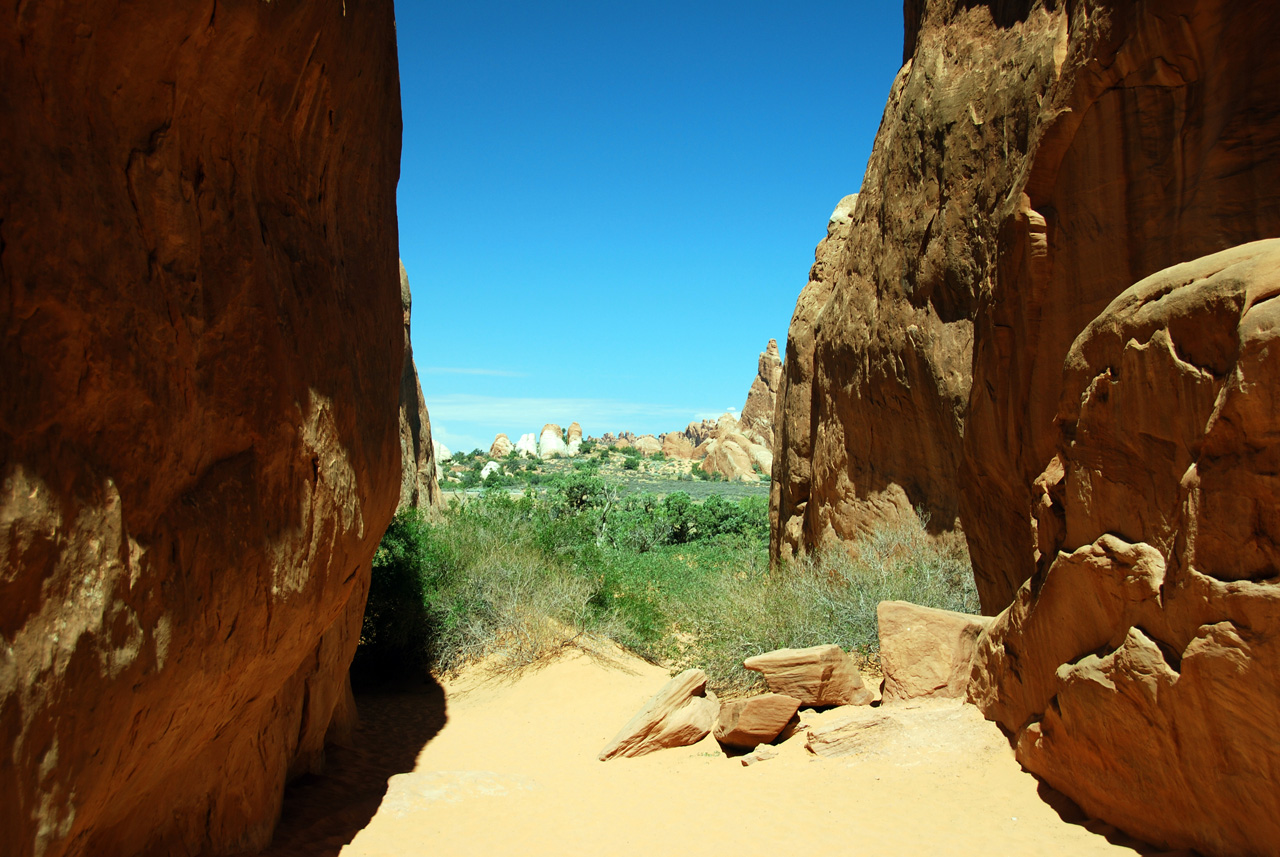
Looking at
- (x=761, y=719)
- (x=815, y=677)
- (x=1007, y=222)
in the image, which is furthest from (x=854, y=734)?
(x=1007, y=222)

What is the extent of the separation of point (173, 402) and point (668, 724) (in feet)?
20.2

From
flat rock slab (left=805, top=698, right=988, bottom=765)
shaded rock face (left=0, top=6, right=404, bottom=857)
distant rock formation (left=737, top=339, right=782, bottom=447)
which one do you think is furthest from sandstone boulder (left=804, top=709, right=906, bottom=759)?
distant rock formation (left=737, top=339, right=782, bottom=447)

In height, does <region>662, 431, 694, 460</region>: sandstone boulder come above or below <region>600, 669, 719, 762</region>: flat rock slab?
above

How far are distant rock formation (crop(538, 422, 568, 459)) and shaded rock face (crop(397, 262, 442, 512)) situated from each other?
5741cm

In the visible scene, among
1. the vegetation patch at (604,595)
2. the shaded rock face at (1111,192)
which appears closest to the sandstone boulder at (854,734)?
the shaded rock face at (1111,192)

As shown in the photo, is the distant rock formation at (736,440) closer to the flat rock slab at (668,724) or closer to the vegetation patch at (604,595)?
the vegetation patch at (604,595)

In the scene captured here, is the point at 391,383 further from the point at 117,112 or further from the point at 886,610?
the point at 886,610

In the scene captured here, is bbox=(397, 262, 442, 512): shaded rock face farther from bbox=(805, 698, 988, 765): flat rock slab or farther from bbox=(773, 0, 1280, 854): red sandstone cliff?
bbox=(805, 698, 988, 765): flat rock slab

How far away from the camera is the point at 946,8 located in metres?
10.9

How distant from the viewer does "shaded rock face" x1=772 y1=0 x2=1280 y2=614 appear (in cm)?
636

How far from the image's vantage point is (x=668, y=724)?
841 centimetres

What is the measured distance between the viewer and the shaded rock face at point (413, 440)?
714 inches

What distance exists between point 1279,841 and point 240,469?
532 centimetres

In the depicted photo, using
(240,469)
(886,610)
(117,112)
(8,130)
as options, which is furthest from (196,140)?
(886,610)
